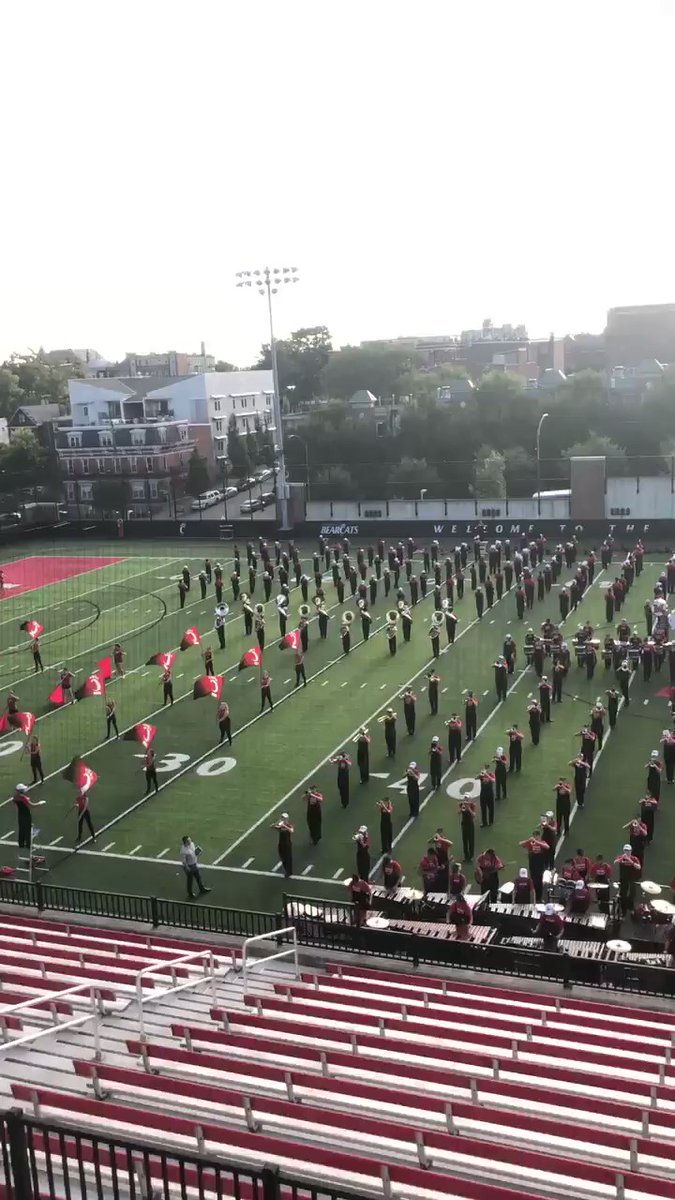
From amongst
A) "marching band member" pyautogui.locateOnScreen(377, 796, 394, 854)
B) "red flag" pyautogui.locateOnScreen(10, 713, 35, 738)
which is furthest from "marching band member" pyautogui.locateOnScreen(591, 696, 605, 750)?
"red flag" pyautogui.locateOnScreen(10, 713, 35, 738)

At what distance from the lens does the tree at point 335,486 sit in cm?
5989

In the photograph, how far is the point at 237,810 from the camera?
1736cm

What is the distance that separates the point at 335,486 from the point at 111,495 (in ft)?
38.0

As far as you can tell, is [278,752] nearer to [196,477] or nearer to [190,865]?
[190,865]

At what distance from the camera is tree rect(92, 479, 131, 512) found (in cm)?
5566

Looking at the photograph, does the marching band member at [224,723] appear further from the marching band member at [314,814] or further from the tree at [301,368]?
the tree at [301,368]

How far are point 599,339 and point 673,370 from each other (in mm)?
48669

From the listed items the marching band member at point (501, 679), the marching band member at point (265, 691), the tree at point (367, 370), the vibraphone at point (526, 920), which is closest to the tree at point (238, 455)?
the tree at point (367, 370)

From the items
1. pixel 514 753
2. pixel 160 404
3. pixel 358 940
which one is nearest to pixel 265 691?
pixel 514 753

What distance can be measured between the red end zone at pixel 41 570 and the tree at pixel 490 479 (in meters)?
20.4

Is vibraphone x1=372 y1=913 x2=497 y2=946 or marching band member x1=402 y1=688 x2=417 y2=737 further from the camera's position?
marching band member x1=402 y1=688 x2=417 y2=737

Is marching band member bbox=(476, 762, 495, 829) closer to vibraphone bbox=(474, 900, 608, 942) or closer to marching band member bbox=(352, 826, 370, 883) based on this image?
marching band member bbox=(352, 826, 370, 883)

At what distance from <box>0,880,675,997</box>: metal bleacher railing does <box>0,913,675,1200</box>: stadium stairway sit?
52cm

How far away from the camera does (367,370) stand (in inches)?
3260
